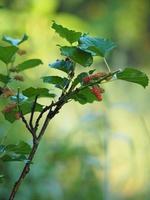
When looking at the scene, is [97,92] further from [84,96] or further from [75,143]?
[75,143]

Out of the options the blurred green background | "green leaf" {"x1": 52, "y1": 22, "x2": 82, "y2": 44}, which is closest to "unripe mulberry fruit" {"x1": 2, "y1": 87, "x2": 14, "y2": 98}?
"green leaf" {"x1": 52, "y1": 22, "x2": 82, "y2": 44}

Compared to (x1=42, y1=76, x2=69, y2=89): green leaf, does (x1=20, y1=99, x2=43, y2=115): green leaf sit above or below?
below

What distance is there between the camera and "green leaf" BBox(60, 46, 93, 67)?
2.15 ft

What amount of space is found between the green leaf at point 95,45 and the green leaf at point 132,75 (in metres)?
0.03

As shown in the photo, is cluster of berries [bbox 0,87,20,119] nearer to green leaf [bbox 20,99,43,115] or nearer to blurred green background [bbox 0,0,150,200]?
green leaf [bbox 20,99,43,115]

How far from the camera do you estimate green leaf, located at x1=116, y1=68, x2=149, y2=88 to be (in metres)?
0.64

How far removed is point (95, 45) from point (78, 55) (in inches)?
0.9

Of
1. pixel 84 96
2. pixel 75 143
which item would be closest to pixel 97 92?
pixel 84 96

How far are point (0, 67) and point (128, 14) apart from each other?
2237mm

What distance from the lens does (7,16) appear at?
2172mm

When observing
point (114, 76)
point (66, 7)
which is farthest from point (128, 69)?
point (66, 7)

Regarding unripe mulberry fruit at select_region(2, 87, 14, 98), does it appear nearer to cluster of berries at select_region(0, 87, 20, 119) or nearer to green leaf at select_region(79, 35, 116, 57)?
cluster of berries at select_region(0, 87, 20, 119)

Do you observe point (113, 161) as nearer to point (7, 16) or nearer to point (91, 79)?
point (7, 16)

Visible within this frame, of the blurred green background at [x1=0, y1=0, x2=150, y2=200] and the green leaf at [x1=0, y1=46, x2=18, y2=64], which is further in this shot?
the blurred green background at [x1=0, y1=0, x2=150, y2=200]
